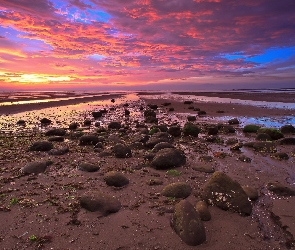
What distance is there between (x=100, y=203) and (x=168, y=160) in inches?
135

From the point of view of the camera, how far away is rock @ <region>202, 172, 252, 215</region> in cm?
545

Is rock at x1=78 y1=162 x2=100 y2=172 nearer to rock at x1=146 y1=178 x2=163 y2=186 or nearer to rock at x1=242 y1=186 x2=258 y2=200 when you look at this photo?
rock at x1=146 y1=178 x2=163 y2=186

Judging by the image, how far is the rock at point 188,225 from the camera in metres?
4.34

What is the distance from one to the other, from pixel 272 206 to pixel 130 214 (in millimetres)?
3437

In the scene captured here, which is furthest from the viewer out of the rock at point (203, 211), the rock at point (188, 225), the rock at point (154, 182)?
the rock at point (154, 182)

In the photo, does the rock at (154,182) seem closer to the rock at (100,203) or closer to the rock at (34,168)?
the rock at (100,203)

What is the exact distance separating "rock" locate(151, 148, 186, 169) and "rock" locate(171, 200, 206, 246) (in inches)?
134

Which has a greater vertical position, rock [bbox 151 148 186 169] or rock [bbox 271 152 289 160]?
rock [bbox 151 148 186 169]

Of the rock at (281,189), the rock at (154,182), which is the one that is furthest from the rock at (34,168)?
the rock at (281,189)

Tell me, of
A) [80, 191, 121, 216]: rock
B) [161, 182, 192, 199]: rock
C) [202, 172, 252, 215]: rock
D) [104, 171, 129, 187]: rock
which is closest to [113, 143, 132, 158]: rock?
[104, 171, 129, 187]: rock

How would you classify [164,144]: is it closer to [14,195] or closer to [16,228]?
[14,195]

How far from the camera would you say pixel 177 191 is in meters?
6.21

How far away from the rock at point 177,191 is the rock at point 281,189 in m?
2.31

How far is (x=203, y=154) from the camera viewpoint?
33.6 ft
